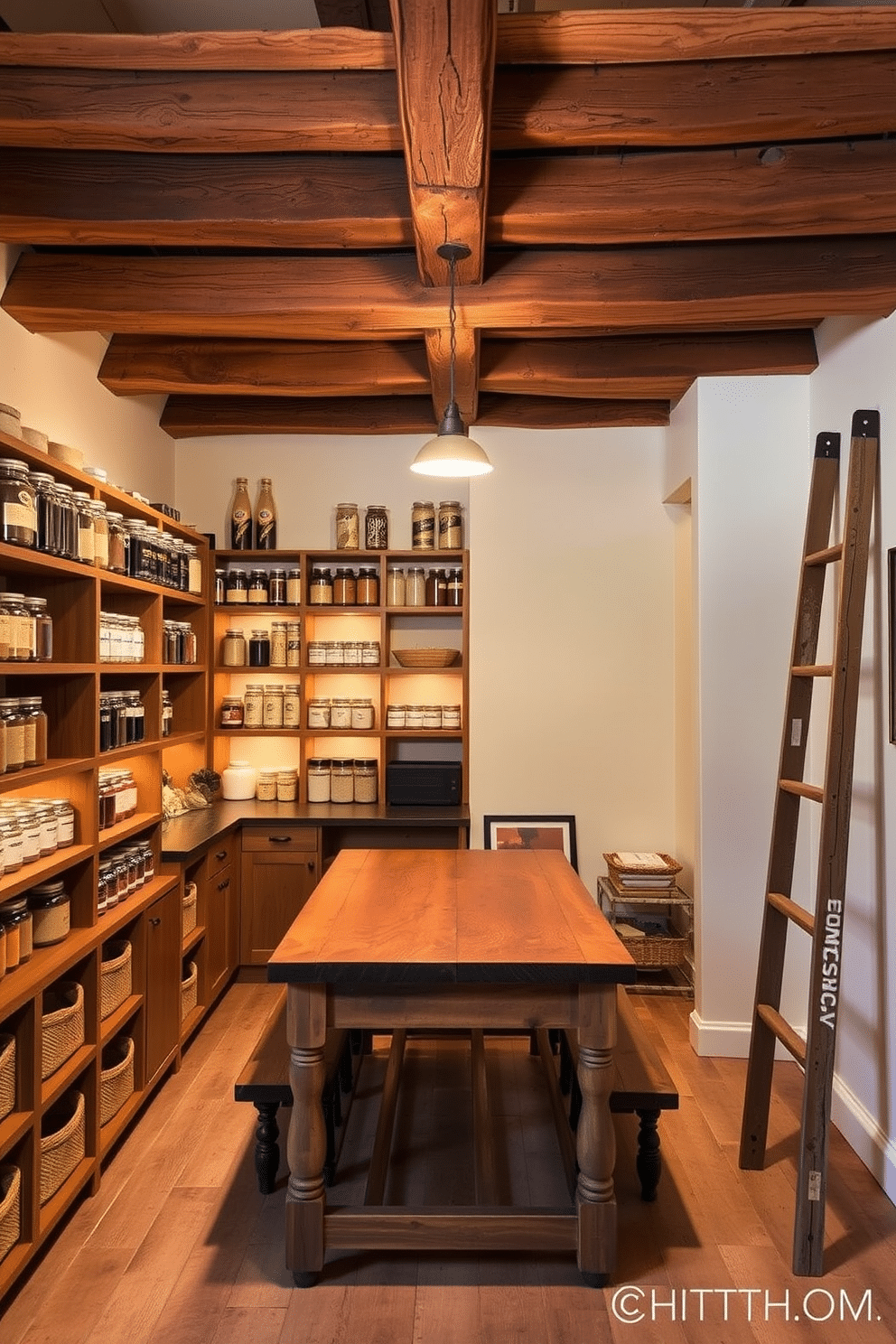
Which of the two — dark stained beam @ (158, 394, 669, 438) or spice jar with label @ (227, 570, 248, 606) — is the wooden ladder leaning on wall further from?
spice jar with label @ (227, 570, 248, 606)

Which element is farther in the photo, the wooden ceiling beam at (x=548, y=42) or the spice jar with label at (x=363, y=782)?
the spice jar with label at (x=363, y=782)

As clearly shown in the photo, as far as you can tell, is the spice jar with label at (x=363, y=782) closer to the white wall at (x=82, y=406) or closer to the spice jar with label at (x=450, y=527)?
the spice jar with label at (x=450, y=527)

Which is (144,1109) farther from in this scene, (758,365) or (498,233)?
(758,365)

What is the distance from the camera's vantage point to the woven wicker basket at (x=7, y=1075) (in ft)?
7.29

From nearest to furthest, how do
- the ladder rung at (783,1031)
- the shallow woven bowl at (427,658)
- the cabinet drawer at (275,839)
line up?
the ladder rung at (783,1031)
the cabinet drawer at (275,839)
the shallow woven bowl at (427,658)

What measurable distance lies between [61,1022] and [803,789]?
2.27 m

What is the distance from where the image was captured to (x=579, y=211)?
2.51 meters

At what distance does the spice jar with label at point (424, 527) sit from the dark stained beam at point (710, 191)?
223 centimetres

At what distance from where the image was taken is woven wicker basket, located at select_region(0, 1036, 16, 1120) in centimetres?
222

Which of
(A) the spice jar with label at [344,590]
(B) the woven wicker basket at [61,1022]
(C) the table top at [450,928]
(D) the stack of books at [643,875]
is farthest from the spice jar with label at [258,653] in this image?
(B) the woven wicker basket at [61,1022]

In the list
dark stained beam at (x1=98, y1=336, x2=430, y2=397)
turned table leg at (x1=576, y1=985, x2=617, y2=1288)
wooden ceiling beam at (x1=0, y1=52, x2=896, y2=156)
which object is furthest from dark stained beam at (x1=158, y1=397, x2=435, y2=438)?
turned table leg at (x1=576, y1=985, x2=617, y2=1288)

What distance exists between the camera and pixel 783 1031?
8.69ft

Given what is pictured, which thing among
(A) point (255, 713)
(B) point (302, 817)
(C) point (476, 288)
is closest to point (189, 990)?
(B) point (302, 817)

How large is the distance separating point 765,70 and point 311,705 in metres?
3.46
